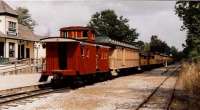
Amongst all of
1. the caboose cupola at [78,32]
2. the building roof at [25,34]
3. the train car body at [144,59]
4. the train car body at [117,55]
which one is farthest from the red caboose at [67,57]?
the building roof at [25,34]

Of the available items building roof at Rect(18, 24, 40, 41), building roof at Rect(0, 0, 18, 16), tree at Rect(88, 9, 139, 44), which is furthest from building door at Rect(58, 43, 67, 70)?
tree at Rect(88, 9, 139, 44)

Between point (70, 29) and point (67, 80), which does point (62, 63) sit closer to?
point (67, 80)

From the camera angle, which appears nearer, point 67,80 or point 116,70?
point 67,80

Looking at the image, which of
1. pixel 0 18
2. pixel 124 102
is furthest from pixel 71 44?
pixel 0 18

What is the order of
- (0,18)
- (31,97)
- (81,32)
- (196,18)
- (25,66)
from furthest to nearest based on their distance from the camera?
(0,18)
(196,18)
(25,66)
(81,32)
(31,97)

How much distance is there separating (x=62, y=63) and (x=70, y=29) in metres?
4.38

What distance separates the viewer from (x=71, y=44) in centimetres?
2203

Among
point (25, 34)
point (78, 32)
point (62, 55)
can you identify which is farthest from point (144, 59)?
point (62, 55)

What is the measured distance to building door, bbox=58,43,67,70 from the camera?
73.6ft

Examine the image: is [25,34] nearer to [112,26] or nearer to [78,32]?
[78,32]

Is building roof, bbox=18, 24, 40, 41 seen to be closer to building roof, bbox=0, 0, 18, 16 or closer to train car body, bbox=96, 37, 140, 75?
building roof, bbox=0, 0, 18, 16

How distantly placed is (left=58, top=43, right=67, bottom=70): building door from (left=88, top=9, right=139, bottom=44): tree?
7592 centimetres

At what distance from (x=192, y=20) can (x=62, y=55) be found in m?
25.6

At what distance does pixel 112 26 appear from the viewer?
104 meters
